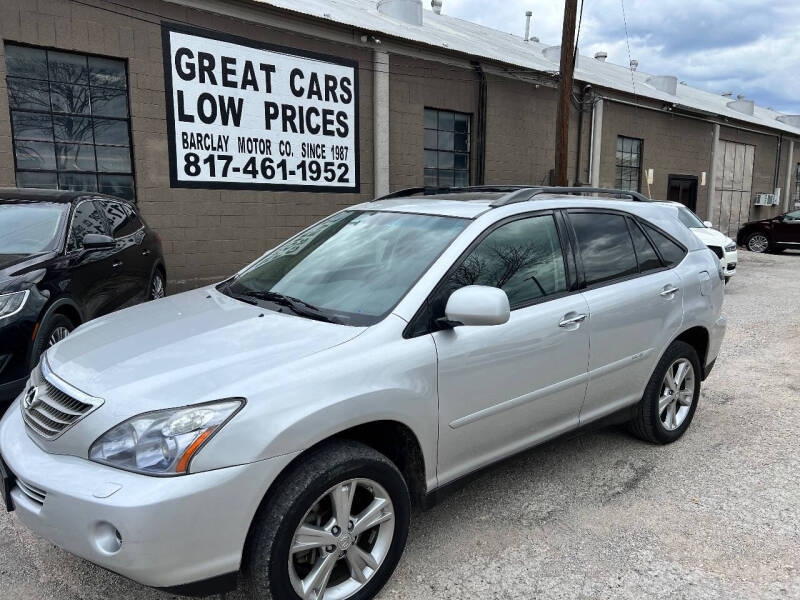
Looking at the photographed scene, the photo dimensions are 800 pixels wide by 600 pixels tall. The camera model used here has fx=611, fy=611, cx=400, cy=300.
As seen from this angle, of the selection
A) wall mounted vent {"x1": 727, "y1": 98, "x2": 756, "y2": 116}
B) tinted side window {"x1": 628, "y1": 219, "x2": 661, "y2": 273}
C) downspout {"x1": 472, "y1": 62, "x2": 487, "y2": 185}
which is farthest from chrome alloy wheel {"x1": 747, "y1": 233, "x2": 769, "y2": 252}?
tinted side window {"x1": 628, "y1": 219, "x2": 661, "y2": 273}

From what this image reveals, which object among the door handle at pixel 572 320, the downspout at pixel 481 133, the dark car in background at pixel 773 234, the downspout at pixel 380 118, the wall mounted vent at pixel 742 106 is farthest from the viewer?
the wall mounted vent at pixel 742 106

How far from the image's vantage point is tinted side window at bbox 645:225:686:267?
159 inches

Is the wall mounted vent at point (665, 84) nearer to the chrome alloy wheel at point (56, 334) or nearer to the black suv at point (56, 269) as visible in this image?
the black suv at point (56, 269)

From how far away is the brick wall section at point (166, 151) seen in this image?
834cm

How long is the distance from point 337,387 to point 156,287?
19.5 ft

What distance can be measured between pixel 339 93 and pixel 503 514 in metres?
9.65

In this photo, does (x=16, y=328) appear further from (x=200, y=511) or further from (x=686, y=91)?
(x=686, y=91)

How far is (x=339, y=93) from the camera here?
11344mm

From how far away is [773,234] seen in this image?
792 inches

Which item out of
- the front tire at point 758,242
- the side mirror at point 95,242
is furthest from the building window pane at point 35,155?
the front tire at point 758,242

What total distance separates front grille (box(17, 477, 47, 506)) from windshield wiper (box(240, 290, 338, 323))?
1.20 m

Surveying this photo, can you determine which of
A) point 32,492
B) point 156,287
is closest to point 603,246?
point 32,492

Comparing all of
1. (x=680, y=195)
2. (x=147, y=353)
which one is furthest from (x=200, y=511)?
(x=680, y=195)

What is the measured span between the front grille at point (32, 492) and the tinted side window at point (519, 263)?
1778 millimetres
